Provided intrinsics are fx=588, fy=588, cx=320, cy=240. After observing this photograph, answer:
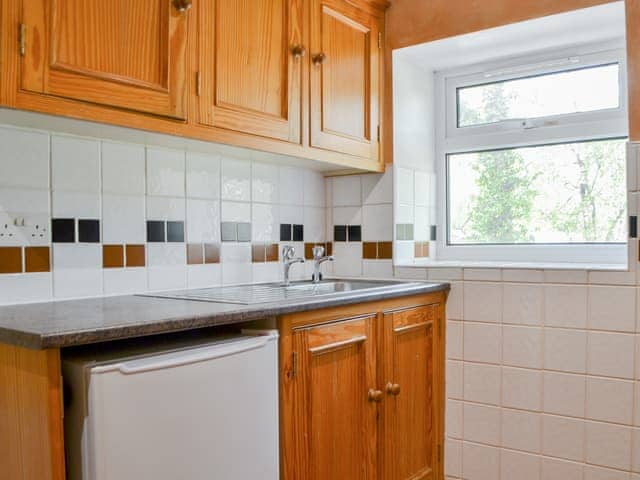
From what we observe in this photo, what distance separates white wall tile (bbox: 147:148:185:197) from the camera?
187 centimetres

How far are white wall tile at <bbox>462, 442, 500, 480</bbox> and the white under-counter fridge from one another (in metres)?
1.06

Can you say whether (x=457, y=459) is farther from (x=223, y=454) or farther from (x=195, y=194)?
(x=195, y=194)

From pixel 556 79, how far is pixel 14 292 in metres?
2.17

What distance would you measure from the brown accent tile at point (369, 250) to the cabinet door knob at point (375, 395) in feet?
2.31

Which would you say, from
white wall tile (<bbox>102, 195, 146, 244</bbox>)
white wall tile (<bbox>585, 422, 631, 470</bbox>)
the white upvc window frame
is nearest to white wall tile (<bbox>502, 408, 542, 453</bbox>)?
white wall tile (<bbox>585, 422, 631, 470</bbox>)

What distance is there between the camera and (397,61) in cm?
249

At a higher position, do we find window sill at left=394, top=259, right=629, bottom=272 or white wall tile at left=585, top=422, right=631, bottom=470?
window sill at left=394, top=259, right=629, bottom=272

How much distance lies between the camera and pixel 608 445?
2.02 metres

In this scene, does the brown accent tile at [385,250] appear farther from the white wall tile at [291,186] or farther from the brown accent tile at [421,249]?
the white wall tile at [291,186]

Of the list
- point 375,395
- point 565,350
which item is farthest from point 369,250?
point 565,350

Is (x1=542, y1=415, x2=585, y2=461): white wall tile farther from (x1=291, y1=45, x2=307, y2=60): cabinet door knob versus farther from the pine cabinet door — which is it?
(x1=291, y1=45, x2=307, y2=60): cabinet door knob

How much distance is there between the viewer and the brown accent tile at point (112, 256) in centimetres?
175

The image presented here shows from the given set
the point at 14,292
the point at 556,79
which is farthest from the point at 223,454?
the point at 556,79

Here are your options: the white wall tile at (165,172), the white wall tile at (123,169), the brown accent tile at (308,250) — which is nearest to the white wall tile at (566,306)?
the brown accent tile at (308,250)
